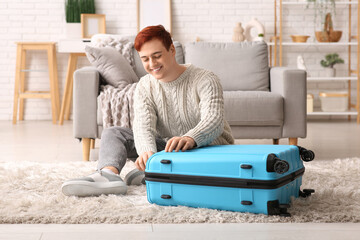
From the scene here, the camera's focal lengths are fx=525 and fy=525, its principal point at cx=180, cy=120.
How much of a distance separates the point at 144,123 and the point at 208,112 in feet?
→ 0.90

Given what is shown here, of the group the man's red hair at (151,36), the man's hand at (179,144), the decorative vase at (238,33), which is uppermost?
the decorative vase at (238,33)

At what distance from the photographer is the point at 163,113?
222cm

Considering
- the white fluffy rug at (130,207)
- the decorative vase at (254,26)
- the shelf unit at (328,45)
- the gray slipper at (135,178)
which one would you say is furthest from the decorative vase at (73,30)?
the gray slipper at (135,178)

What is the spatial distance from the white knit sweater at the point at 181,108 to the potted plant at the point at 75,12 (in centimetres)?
388

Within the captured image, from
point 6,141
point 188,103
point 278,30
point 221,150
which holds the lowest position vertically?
point 6,141

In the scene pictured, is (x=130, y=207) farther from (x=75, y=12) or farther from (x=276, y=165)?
(x=75, y=12)

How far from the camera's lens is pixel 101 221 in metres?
1.80

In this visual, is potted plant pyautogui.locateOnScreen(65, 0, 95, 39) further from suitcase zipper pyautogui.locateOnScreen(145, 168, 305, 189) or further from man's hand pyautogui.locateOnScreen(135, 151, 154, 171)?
suitcase zipper pyautogui.locateOnScreen(145, 168, 305, 189)

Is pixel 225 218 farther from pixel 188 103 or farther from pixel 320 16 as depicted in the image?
pixel 320 16

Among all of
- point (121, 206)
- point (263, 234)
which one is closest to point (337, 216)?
point (263, 234)

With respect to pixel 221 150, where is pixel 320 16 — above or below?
above

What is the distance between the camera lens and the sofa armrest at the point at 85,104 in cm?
328

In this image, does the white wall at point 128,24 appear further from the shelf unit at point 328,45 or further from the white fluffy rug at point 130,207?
the white fluffy rug at point 130,207

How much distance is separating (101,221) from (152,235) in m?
0.23
